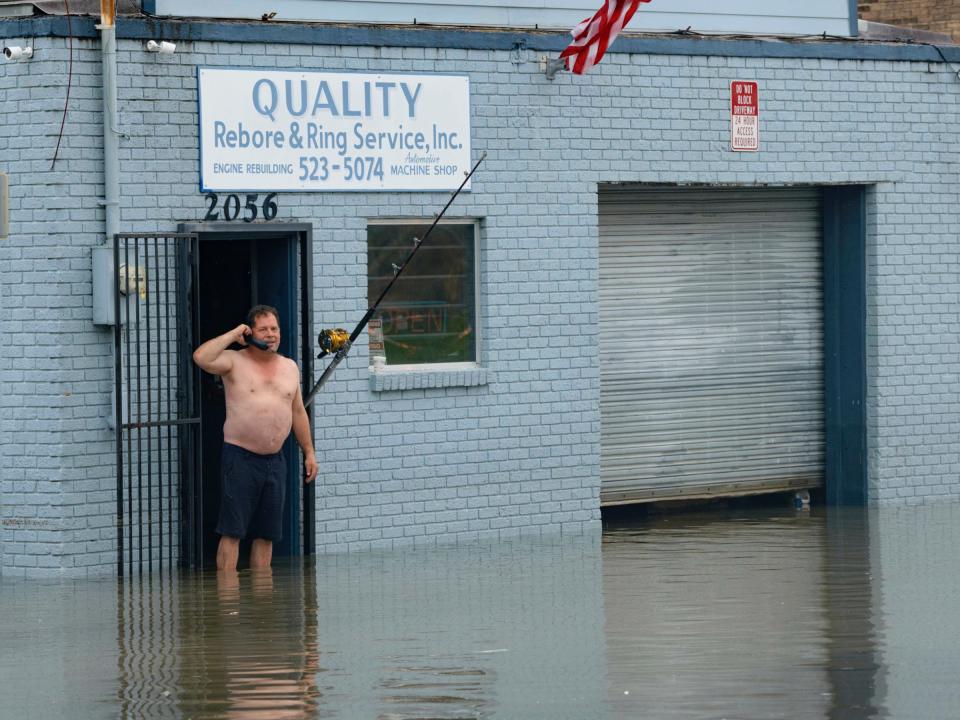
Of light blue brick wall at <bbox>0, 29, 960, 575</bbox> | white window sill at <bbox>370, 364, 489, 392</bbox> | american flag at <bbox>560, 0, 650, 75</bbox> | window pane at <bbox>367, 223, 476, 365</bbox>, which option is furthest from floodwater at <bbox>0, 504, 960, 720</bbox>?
american flag at <bbox>560, 0, 650, 75</bbox>

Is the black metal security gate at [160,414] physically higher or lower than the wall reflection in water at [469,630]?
higher

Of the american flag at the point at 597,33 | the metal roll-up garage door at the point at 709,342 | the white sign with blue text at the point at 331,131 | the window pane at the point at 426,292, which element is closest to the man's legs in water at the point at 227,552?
the window pane at the point at 426,292

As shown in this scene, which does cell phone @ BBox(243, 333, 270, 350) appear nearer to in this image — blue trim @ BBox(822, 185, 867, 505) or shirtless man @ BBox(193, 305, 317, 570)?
shirtless man @ BBox(193, 305, 317, 570)

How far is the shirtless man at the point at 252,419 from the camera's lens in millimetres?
11141

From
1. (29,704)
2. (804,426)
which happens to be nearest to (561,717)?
(29,704)

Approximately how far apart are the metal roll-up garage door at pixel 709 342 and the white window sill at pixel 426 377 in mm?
1387

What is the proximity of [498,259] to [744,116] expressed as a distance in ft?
7.32

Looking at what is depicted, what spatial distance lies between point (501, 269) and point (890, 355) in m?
3.37

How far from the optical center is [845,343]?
14.7 m

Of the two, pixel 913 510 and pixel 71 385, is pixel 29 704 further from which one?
pixel 913 510

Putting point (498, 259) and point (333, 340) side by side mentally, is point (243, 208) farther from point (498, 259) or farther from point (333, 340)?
point (498, 259)

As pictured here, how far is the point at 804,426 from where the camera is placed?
1485cm

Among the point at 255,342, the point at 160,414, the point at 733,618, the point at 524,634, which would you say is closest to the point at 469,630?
the point at 524,634

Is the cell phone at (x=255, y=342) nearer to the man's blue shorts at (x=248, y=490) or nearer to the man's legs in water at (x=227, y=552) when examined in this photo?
the man's blue shorts at (x=248, y=490)
